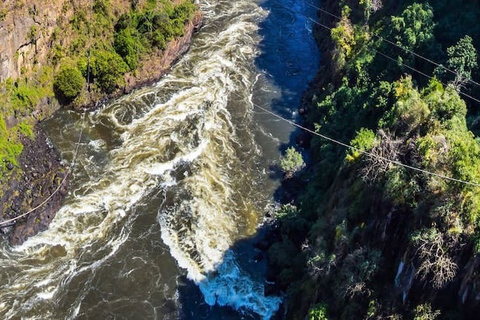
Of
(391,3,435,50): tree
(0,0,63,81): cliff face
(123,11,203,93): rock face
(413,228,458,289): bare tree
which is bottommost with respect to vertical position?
(123,11,203,93): rock face

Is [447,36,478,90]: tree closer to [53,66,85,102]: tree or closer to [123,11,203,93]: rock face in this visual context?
[123,11,203,93]: rock face

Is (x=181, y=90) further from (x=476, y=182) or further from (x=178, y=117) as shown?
(x=476, y=182)

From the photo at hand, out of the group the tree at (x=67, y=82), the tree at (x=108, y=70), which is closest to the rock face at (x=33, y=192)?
the tree at (x=67, y=82)

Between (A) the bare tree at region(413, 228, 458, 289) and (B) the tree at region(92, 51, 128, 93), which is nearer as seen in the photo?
(A) the bare tree at region(413, 228, 458, 289)

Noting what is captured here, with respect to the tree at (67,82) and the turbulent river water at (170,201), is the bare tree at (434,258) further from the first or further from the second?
the tree at (67,82)

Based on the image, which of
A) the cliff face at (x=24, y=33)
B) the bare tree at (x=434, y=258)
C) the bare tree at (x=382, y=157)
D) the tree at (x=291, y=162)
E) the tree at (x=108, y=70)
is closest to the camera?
the bare tree at (x=434, y=258)

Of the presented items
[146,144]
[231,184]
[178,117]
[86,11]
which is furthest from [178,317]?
[86,11]

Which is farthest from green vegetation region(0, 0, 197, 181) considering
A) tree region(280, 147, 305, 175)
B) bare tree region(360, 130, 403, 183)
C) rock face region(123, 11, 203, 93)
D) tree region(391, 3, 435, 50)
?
bare tree region(360, 130, 403, 183)
